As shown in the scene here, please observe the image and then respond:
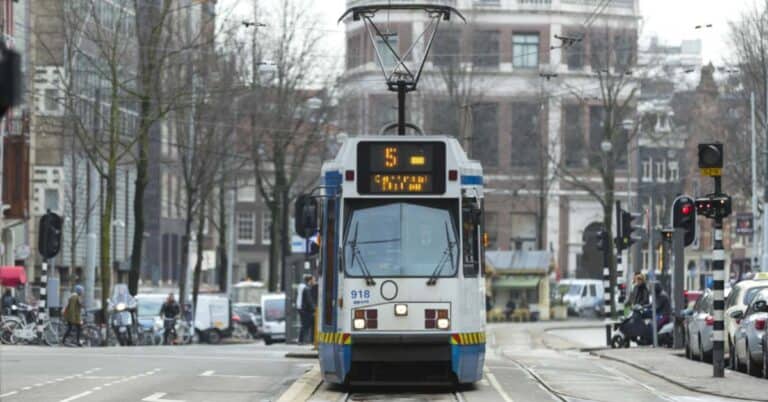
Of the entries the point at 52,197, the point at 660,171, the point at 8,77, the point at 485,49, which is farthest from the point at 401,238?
the point at 660,171

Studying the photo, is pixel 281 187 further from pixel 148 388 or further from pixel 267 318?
pixel 148 388

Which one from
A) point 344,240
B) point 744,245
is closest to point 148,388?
point 344,240

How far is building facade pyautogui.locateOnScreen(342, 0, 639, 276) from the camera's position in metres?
82.4

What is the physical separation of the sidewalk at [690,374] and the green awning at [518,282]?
46.0m

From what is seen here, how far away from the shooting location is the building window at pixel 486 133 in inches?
3610

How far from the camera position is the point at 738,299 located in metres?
33.4

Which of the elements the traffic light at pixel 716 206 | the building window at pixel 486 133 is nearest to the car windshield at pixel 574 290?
the building window at pixel 486 133

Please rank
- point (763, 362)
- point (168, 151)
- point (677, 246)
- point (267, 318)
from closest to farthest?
1. point (763, 362)
2. point (677, 246)
3. point (267, 318)
4. point (168, 151)

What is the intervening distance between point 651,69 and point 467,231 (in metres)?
55.3

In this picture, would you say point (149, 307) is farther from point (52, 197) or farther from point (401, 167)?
point (401, 167)

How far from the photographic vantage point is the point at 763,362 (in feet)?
97.2

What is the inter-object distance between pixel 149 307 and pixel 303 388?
120 ft

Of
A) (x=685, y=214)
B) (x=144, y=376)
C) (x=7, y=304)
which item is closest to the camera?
(x=144, y=376)

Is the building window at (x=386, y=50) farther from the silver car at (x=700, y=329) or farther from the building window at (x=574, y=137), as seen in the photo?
the building window at (x=574, y=137)
